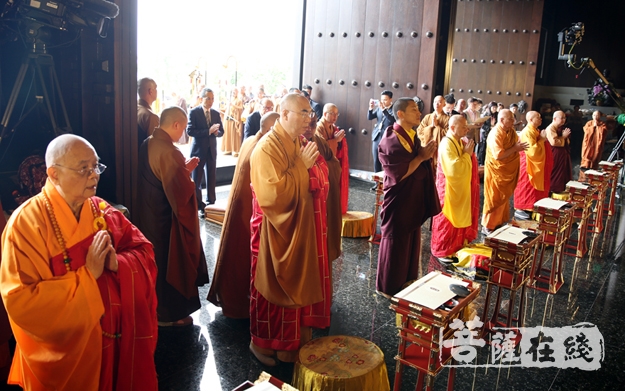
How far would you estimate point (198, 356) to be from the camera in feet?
12.3

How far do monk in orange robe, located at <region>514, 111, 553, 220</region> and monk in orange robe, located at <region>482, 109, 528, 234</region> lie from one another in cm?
98

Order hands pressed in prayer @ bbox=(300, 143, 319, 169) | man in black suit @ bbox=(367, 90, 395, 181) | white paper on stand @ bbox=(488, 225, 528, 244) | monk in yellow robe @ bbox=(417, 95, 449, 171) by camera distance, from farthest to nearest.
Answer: man in black suit @ bbox=(367, 90, 395, 181) → monk in yellow robe @ bbox=(417, 95, 449, 171) → white paper on stand @ bbox=(488, 225, 528, 244) → hands pressed in prayer @ bbox=(300, 143, 319, 169)

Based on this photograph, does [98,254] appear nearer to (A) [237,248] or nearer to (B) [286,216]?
(B) [286,216]

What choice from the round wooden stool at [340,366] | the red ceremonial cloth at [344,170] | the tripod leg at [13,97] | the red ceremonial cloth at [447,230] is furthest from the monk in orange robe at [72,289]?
the red ceremonial cloth at [344,170]

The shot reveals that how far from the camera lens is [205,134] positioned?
25.3 feet

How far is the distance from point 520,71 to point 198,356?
11181 millimetres

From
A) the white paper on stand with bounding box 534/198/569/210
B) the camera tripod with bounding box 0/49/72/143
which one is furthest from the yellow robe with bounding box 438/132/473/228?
the camera tripod with bounding box 0/49/72/143

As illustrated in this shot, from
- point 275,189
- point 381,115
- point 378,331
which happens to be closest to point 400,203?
point 378,331

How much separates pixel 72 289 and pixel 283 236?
1450 mm

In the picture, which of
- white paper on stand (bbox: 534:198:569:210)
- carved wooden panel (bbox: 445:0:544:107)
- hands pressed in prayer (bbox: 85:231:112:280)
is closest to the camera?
hands pressed in prayer (bbox: 85:231:112:280)

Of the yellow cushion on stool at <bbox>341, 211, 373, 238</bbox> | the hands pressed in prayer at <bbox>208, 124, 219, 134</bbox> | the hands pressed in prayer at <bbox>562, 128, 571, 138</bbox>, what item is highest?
the hands pressed in prayer at <bbox>562, 128, 571, 138</bbox>

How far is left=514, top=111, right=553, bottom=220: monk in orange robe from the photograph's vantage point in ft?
26.6

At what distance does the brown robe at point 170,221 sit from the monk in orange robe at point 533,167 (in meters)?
5.92

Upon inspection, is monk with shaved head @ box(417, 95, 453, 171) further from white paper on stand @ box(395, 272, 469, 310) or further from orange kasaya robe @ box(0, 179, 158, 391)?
orange kasaya robe @ box(0, 179, 158, 391)
